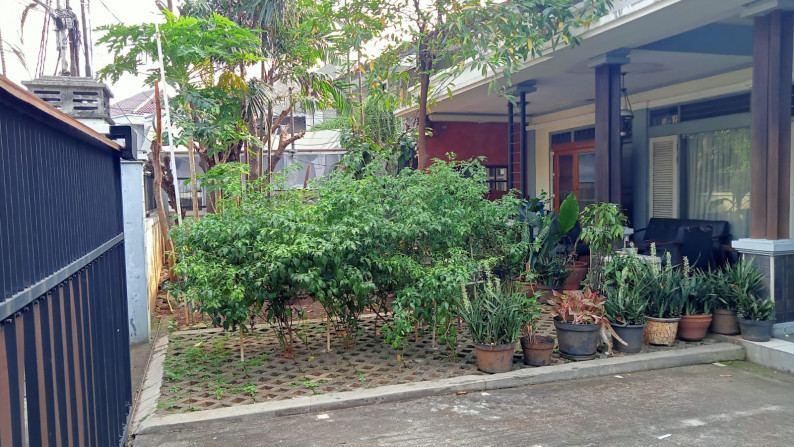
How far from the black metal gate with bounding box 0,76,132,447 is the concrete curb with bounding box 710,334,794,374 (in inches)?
232

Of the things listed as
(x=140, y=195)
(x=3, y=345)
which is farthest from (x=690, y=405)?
(x=140, y=195)

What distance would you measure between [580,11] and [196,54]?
4668 mm

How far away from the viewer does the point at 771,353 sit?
19.4 ft

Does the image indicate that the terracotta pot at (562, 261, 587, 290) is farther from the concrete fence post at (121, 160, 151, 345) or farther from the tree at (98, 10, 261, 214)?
the concrete fence post at (121, 160, 151, 345)

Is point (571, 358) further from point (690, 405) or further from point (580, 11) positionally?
point (580, 11)

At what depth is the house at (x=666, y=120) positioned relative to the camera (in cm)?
623

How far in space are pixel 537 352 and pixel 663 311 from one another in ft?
5.37

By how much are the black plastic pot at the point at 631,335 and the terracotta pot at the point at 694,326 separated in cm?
65

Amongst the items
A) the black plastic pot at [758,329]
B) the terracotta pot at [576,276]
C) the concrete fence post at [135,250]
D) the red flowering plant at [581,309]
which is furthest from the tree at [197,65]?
the black plastic pot at [758,329]

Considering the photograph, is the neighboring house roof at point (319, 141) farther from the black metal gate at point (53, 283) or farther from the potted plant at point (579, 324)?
the black metal gate at point (53, 283)

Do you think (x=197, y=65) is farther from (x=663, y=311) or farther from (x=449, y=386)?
(x=663, y=311)

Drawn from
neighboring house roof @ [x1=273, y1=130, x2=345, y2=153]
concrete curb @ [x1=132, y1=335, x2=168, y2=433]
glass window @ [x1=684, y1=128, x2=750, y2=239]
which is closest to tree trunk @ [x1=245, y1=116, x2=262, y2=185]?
concrete curb @ [x1=132, y1=335, x2=168, y2=433]

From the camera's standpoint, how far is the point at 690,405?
16.2 feet

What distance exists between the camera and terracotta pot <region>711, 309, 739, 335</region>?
6.46m
